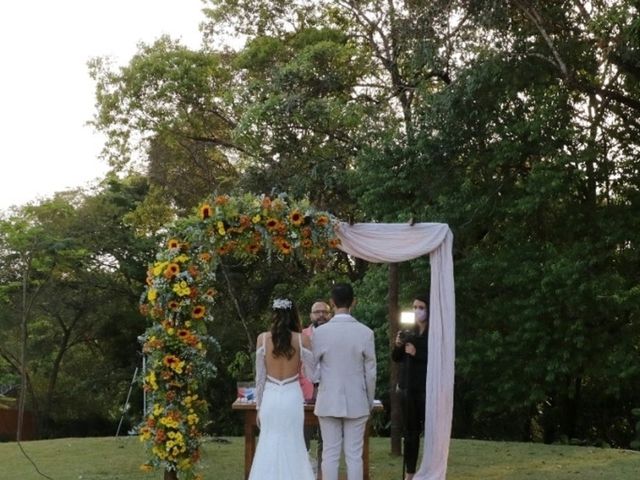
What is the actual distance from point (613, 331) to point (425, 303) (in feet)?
25.7

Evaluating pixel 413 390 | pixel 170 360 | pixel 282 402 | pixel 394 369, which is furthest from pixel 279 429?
pixel 394 369

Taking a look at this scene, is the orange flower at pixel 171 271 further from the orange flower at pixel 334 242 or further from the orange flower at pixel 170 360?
the orange flower at pixel 334 242

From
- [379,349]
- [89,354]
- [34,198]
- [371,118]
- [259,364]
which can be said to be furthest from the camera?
[89,354]

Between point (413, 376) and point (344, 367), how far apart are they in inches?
59.1

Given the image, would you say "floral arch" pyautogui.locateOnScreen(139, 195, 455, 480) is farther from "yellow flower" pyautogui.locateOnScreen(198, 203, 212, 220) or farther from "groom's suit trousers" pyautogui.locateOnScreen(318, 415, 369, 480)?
"groom's suit trousers" pyautogui.locateOnScreen(318, 415, 369, 480)

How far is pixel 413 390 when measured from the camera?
324 inches

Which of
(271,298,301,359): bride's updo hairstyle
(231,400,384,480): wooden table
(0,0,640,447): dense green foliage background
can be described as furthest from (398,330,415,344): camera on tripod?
(0,0,640,447): dense green foliage background

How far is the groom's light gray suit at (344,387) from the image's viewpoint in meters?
6.85

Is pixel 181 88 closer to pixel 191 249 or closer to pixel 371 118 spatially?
pixel 371 118

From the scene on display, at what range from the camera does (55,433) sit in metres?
26.1

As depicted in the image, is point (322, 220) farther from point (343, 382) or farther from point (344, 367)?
point (343, 382)

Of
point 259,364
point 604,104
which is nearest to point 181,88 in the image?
point 604,104

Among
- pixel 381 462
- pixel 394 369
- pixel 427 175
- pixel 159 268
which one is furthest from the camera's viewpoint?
pixel 427 175

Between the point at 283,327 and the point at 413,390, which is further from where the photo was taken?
the point at 413,390
